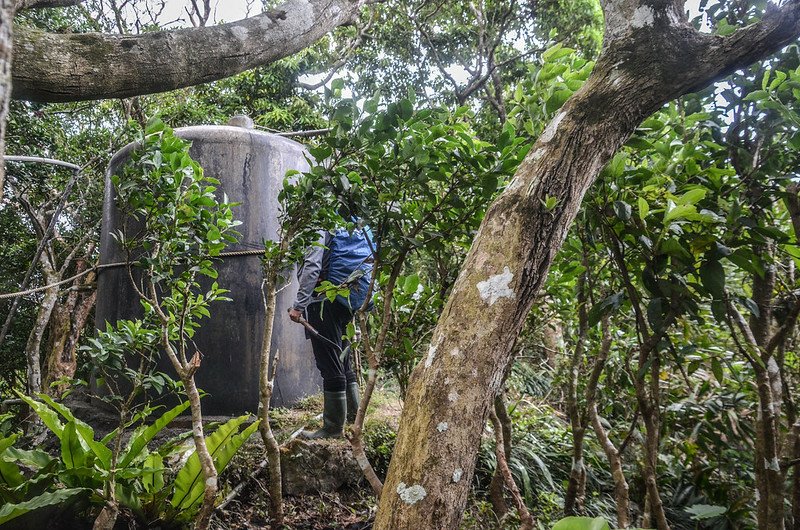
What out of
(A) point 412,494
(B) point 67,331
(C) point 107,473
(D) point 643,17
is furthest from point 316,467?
(B) point 67,331

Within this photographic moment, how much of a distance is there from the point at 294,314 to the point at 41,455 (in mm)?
1495

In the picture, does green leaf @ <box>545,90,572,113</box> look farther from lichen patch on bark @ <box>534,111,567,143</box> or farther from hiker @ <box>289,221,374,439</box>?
hiker @ <box>289,221,374,439</box>

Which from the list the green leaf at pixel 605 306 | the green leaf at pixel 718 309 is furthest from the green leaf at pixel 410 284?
the green leaf at pixel 718 309

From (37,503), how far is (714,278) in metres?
2.97

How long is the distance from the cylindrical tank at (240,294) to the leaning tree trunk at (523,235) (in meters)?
3.14

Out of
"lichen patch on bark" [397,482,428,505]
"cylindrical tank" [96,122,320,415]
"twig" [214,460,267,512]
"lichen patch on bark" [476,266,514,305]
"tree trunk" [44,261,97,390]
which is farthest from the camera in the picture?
"tree trunk" [44,261,97,390]

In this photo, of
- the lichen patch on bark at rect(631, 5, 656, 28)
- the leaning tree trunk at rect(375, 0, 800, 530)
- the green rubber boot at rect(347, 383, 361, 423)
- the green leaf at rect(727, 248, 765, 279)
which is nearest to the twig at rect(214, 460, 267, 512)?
the green rubber boot at rect(347, 383, 361, 423)

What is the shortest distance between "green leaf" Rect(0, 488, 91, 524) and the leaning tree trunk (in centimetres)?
182

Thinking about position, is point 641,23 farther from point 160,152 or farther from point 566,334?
point 566,334

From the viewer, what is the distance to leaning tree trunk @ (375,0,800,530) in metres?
1.21

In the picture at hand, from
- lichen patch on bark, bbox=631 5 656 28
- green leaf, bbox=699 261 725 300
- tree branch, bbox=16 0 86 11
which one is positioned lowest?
green leaf, bbox=699 261 725 300

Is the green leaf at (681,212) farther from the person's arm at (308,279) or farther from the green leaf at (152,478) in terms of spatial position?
the green leaf at (152,478)

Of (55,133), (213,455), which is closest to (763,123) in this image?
(213,455)

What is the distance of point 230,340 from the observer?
4.18 metres
